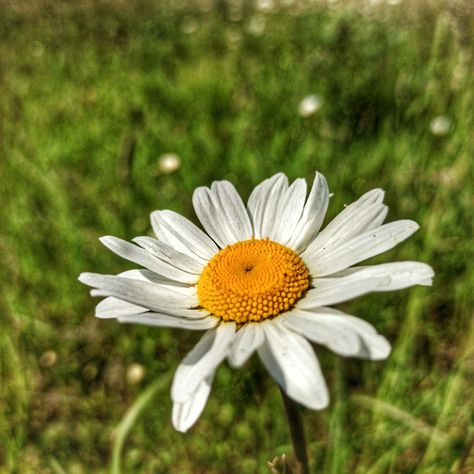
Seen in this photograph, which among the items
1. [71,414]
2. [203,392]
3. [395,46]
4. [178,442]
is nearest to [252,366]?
[178,442]

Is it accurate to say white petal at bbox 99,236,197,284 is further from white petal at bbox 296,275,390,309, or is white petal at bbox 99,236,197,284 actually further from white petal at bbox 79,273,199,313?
white petal at bbox 296,275,390,309

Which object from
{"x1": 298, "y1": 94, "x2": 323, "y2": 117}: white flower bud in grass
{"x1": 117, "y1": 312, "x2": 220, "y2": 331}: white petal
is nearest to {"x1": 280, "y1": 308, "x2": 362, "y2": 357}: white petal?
{"x1": 117, "y1": 312, "x2": 220, "y2": 331}: white petal

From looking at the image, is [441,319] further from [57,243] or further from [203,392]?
[57,243]

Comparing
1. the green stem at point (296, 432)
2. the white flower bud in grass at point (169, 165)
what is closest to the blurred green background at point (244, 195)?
the white flower bud in grass at point (169, 165)

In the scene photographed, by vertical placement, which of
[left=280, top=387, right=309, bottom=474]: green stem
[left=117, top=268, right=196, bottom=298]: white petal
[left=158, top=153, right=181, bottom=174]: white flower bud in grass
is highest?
[left=158, top=153, right=181, bottom=174]: white flower bud in grass

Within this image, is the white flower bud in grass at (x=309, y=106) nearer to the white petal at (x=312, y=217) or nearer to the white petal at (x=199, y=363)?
the white petal at (x=312, y=217)

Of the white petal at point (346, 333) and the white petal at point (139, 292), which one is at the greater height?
the white petal at point (139, 292)
